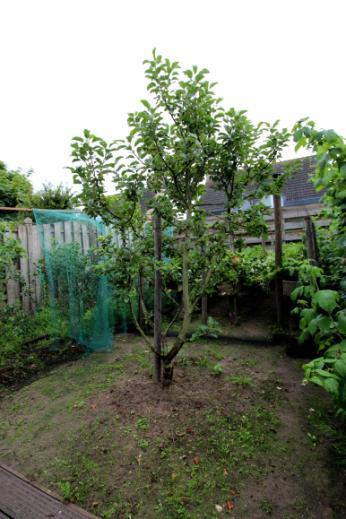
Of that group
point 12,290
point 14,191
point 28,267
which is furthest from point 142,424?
point 14,191

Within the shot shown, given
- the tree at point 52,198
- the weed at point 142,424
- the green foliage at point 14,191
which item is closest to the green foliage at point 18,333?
the weed at point 142,424

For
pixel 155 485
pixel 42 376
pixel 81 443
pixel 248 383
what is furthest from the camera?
pixel 42 376

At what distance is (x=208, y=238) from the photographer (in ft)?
8.82

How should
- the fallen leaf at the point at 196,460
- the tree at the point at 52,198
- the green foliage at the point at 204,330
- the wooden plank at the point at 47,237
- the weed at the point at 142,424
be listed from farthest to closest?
1. the tree at the point at 52,198
2. the wooden plank at the point at 47,237
3. the green foliage at the point at 204,330
4. the weed at the point at 142,424
5. the fallen leaf at the point at 196,460

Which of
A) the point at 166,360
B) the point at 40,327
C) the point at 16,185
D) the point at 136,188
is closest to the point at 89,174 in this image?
the point at 136,188

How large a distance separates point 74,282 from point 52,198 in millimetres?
4199

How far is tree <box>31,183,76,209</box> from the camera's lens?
736cm

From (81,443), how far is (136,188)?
210cm

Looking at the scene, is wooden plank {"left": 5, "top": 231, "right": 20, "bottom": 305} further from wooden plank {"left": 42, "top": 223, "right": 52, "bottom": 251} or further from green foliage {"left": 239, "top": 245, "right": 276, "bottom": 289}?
green foliage {"left": 239, "top": 245, "right": 276, "bottom": 289}

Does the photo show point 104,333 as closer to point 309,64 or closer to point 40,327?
point 40,327

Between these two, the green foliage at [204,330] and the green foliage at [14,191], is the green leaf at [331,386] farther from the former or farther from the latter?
the green foliage at [14,191]

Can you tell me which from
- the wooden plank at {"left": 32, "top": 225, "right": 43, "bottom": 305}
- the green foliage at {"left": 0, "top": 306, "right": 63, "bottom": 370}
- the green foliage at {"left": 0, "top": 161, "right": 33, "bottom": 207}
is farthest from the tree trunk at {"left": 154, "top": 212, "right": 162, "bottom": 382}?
the green foliage at {"left": 0, "top": 161, "right": 33, "bottom": 207}

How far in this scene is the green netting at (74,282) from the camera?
3.96 metres

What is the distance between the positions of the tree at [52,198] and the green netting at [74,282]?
11.5 feet
